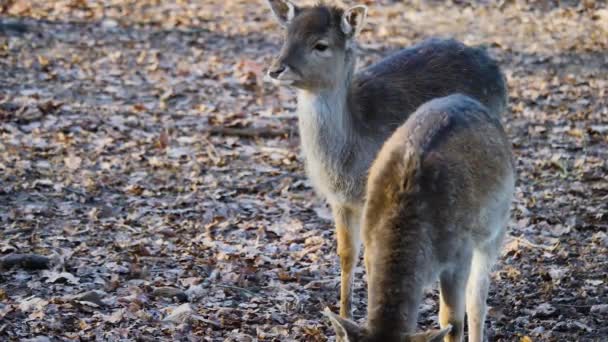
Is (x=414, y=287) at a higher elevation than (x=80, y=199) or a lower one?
higher

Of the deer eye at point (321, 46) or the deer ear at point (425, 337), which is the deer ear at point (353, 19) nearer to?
the deer eye at point (321, 46)

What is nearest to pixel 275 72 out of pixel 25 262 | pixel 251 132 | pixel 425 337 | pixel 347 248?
pixel 347 248

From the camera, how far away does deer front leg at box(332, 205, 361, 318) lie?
7703mm

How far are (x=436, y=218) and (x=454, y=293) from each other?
509mm

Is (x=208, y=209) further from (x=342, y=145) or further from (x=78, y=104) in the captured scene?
(x=78, y=104)

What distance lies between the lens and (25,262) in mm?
8062

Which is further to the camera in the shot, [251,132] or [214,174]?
[251,132]

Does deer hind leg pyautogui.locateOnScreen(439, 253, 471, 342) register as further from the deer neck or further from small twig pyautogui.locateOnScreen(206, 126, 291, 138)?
small twig pyautogui.locateOnScreen(206, 126, 291, 138)

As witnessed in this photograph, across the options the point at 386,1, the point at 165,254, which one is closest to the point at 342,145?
the point at 165,254

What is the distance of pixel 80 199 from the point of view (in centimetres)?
974

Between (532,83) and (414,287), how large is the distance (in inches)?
337

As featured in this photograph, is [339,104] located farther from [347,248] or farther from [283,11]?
[347,248]

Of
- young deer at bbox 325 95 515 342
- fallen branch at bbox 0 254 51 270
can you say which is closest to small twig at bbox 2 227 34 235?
Result: fallen branch at bbox 0 254 51 270

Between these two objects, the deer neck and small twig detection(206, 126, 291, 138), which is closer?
the deer neck
